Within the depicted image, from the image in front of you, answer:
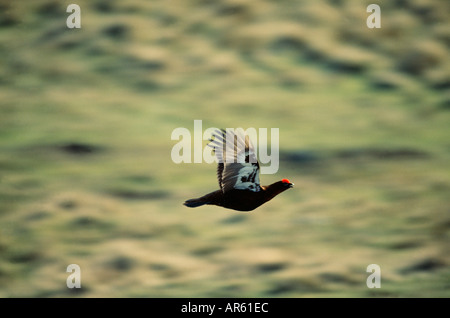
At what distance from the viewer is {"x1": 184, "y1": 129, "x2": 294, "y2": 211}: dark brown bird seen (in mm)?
3568

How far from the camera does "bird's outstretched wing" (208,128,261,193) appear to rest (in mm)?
3561

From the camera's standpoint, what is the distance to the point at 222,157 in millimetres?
3594

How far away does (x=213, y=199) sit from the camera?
3.73 metres

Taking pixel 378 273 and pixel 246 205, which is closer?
pixel 246 205

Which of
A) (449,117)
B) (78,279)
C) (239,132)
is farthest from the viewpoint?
(449,117)

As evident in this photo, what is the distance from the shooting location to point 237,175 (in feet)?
11.9

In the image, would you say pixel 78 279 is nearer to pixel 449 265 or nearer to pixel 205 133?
pixel 205 133

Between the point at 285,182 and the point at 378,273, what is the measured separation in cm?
131

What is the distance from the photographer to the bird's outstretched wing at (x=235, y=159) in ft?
11.7

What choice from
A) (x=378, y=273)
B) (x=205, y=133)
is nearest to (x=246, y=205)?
(x=378, y=273)

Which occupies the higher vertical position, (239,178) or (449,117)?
(449,117)

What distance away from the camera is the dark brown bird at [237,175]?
3.57 meters
